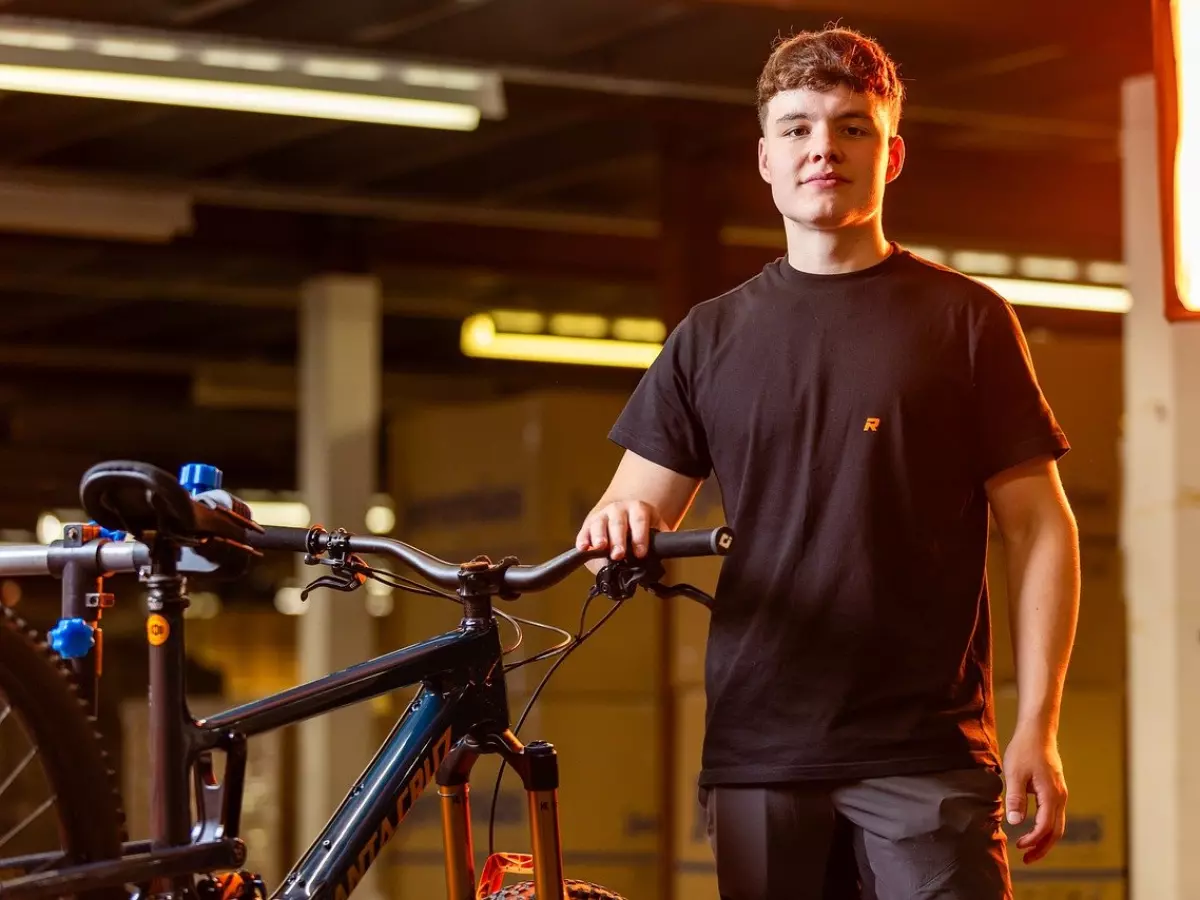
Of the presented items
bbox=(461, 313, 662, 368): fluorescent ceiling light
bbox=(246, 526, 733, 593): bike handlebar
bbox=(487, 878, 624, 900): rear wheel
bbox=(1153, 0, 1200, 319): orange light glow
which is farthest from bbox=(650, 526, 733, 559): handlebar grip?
bbox=(461, 313, 662, 368): fluorescent ceiling light

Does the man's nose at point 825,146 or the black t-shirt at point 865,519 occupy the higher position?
the man's nose at point 825,146

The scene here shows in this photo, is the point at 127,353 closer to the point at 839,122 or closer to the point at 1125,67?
the point at 1125,67

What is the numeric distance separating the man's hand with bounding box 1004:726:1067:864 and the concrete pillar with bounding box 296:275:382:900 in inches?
213

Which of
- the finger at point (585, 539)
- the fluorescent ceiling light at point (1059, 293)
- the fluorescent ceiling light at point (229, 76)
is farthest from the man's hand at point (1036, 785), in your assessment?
the fluorescent ceiling light at point (1059, 293)

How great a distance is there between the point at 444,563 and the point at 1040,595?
669 millimetres

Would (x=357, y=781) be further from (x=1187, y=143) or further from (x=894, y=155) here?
(x=1187, y=143)

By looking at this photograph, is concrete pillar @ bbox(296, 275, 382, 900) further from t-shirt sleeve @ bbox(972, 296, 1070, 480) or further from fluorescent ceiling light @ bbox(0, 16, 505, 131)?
t-shirt sleeve @ bbox(972, 296, 1070, 480)

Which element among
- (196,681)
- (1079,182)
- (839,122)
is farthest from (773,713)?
(196,681)

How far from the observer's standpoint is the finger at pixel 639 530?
191 centimetres

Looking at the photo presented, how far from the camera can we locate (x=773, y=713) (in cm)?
201

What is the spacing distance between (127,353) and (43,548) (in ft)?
27.0

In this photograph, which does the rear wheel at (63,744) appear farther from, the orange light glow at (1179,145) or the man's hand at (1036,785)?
the orange light glow at (1179,145)

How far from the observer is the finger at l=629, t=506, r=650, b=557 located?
75.0 inches

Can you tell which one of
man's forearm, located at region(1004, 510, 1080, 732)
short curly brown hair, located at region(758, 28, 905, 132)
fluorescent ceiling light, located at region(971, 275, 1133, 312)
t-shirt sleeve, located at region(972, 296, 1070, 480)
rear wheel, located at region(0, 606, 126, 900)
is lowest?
rear wheel, located at region(0, 606, 126, 900)
